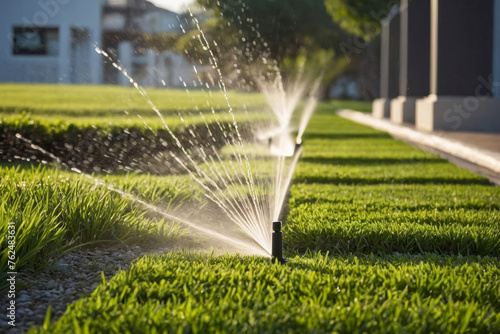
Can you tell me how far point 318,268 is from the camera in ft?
12.1

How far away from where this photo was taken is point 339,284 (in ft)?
10.9

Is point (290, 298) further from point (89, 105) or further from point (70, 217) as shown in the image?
point (89, 105)

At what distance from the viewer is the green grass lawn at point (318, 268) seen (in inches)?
107

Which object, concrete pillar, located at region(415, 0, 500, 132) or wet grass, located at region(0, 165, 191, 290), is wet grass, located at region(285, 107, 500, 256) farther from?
concrete pillar, located at region(415, 0, 500, 132)

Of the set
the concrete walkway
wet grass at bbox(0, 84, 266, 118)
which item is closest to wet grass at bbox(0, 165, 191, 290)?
the concrete walkway

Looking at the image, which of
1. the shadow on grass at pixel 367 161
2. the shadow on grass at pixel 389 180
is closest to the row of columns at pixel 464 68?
the shadow on grass at pixel 367 161

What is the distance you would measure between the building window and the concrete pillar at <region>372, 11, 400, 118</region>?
35879 mm

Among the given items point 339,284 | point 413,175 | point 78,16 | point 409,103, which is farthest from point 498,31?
point 78,16

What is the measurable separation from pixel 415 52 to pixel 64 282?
18736mm

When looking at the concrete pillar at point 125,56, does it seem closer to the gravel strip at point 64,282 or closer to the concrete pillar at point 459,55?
the concrete pillar at point 459,55

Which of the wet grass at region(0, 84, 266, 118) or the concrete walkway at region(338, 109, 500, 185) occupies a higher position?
the wet grass at region(0, 84, 266, 118)

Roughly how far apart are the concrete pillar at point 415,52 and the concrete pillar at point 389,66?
10.5 ft

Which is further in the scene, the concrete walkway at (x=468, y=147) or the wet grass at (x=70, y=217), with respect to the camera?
the concrete walkway at (x=468, y=147)

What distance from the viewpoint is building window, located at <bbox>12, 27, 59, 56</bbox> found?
55.8 meters
